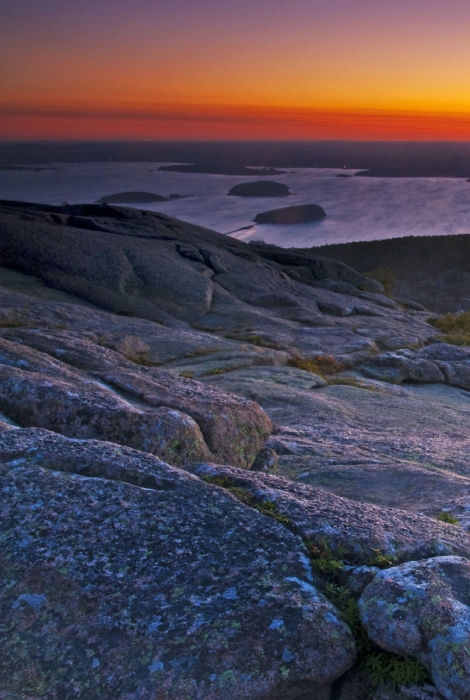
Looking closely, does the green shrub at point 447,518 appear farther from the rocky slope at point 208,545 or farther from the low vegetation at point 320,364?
the low vegetation at point 320,364

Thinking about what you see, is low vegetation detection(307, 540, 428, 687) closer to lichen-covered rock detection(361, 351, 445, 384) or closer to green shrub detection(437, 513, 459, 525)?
green shrub detection(437, 513, 459, 525)

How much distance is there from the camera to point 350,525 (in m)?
5.31

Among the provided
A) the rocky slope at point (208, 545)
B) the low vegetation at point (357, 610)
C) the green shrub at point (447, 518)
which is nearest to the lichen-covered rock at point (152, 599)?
the rocky slope at point (208, 545)

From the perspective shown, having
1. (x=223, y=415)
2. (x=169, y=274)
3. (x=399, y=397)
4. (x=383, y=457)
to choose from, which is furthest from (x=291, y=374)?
(x=169, y=274)

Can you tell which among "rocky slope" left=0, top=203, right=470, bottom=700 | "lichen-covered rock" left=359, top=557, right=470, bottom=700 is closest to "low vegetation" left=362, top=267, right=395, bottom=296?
"rocky slope" left=0, top=203, right=470, bottom=700

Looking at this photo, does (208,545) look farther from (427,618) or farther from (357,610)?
(427,618)

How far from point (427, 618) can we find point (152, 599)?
1.94 metres

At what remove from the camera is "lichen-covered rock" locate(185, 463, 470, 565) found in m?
5.01

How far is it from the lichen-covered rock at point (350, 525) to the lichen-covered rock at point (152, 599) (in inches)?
12.3

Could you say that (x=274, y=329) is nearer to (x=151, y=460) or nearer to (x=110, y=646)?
(x=151, y=460)

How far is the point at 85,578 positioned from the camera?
14.5 feet

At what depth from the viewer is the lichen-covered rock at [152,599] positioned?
12.5 feet

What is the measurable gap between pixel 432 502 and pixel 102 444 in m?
4.43

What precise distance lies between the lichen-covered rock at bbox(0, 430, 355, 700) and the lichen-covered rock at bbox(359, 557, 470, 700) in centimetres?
29
